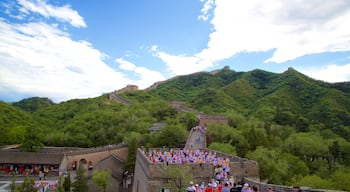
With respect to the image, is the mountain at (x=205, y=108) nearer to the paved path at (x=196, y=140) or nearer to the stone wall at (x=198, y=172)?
the paved path at (x=196, y=140)

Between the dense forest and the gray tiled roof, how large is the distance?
11.1ft

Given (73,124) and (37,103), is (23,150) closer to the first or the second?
(73,124)

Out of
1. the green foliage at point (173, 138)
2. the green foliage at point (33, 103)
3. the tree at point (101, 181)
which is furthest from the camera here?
the green foliage at point (33, 103)

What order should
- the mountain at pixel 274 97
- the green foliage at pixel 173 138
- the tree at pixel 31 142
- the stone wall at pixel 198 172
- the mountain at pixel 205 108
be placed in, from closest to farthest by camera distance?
the stone wall at pixel 198 172 < the green foliage at pixel 173 138 < the tree at pixel 31 142 < the mountain at pixel 205 108 < the mountain at pixel 274 97

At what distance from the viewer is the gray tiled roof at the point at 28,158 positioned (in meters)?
35.6

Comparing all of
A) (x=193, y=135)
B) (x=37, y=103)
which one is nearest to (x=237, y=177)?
(x=193, y=135)

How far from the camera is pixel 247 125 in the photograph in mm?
40812

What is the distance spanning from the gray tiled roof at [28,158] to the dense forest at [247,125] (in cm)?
337

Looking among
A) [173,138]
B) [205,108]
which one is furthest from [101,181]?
[205,108]

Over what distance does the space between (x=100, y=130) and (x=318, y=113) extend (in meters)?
43.8

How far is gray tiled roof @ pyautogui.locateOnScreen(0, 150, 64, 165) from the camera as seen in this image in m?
35.6

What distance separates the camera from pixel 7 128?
47.8 meters

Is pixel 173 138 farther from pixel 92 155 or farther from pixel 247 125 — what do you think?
pixel 247 125

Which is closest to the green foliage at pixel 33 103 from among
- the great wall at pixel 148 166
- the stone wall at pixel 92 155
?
the great wall at pixel 148 166
